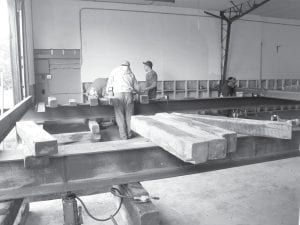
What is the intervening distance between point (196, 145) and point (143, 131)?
0.67 metres

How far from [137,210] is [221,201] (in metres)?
2.40

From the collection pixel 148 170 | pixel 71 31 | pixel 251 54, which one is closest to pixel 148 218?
pixel 148 170

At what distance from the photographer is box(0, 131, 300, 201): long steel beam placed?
1743 millimetres

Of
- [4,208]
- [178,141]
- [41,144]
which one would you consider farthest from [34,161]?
[178,141]

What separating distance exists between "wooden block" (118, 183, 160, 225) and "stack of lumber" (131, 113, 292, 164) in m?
0.45

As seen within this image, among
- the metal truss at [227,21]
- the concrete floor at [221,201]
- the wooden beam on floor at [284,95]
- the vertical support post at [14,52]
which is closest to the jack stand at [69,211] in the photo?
the concrete floor at [221,201]

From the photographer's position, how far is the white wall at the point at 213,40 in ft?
37.8

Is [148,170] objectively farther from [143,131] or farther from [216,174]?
[216,174]

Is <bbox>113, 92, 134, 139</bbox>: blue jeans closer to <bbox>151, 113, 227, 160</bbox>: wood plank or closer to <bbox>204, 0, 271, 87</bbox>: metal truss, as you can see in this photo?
<bbox>151, 113, 227, 160</bbox>: wood plank

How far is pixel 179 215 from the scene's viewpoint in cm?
384

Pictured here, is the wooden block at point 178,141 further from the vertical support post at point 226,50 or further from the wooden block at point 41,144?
the vertical support post at point 226,50

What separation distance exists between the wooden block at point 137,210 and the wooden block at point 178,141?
46 cm

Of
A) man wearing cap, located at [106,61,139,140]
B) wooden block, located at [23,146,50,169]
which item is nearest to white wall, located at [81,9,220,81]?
man wearing cap, located at [106,61,139,140]

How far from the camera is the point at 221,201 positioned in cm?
422
